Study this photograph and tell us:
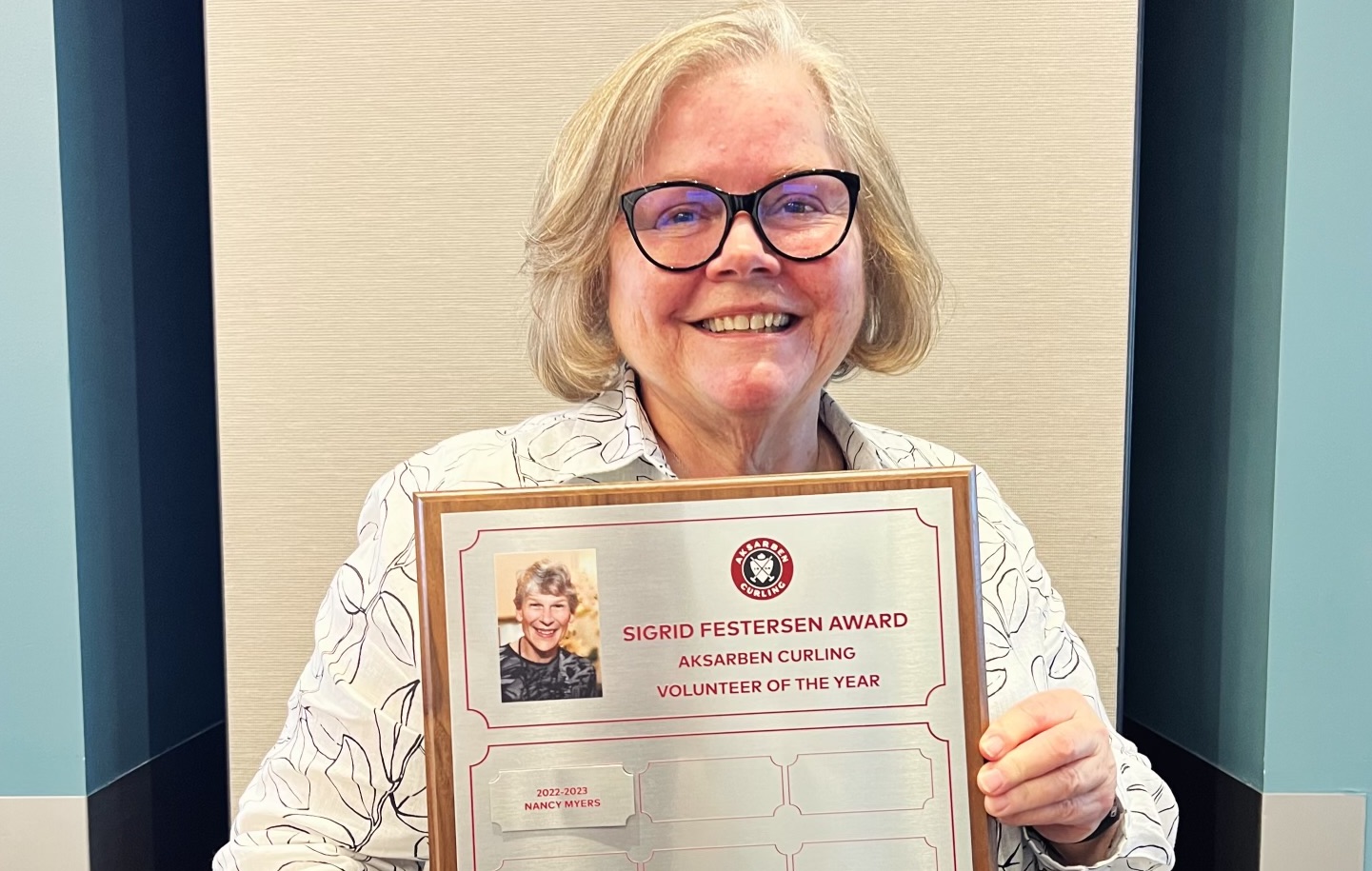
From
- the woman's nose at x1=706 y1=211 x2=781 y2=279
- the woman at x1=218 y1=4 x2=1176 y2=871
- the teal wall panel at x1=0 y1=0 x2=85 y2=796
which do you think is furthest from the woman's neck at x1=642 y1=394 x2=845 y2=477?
the teal wall panel at x1=0 y1=0 x2=85 y2=796

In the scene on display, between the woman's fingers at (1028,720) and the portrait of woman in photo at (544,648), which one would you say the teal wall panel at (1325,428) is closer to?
the woman's fingers at (1028,720)

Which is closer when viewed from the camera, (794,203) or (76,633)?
(794,203)

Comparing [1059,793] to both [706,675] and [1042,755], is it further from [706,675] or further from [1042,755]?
[706,675]

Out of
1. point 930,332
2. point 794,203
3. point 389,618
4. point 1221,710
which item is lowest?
point 1221,710

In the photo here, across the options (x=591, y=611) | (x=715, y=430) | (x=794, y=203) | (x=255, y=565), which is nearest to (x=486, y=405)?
(x=255, y=565)

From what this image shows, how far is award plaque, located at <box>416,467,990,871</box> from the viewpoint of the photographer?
0.80 metres

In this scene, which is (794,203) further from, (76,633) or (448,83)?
(76,633)

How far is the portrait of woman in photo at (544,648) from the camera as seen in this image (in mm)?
801

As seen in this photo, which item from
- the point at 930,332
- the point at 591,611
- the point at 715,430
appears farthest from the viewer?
the point at 930,332


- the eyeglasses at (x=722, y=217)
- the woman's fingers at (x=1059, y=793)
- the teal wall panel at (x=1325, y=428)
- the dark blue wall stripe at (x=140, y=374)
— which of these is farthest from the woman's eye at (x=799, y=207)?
the dark blue wall stripe at (x=140, y=374)

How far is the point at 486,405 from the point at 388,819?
0.69 meters

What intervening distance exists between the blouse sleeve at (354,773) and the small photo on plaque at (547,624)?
15cm

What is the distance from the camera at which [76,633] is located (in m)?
1.49

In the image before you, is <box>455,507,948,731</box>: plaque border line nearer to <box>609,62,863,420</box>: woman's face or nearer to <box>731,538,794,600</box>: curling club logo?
<box>731,538,794,600</box>: curling club logo
